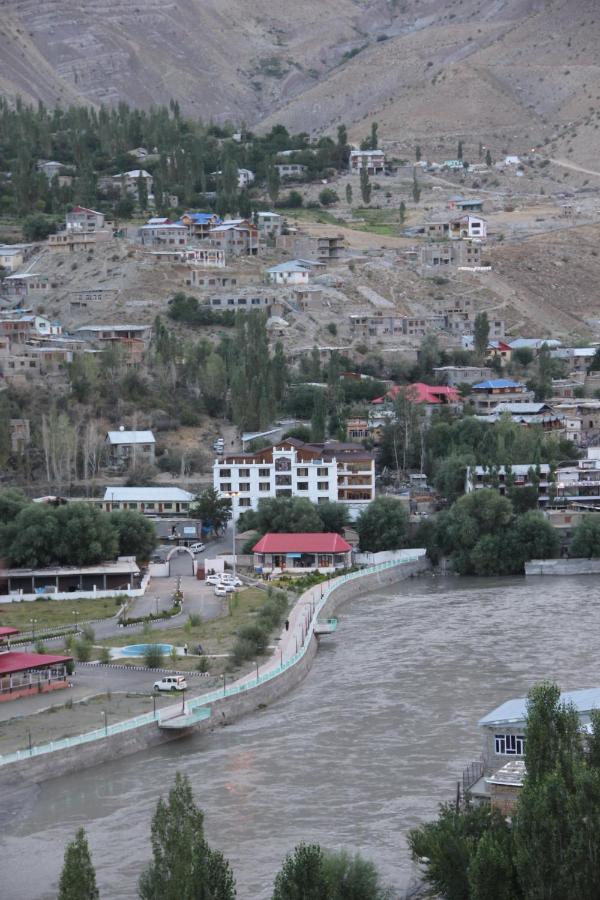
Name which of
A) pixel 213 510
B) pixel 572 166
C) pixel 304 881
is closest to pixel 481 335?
pixel 213 510

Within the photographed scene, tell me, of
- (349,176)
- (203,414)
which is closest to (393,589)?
(203,414)

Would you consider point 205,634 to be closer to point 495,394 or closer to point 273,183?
point 495,394

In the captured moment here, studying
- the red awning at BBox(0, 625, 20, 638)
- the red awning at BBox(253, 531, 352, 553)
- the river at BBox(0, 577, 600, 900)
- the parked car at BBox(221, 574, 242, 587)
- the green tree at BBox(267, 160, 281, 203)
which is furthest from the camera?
the green tree at BBox(267, 160, 281, 203)

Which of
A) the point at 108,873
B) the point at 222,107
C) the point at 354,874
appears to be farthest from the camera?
the point at 222,107

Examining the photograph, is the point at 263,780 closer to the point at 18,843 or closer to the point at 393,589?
the point at 18,843

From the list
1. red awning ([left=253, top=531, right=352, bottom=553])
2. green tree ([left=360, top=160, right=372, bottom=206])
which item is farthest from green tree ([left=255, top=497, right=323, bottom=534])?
green tree ([left=360, top=160, right=372, bottom=206])

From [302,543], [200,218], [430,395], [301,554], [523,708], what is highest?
[200,218]

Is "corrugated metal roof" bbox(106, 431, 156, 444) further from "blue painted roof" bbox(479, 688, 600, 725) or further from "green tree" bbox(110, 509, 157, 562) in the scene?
"blue painted roof" bbox(479, 688, 600, 725)
